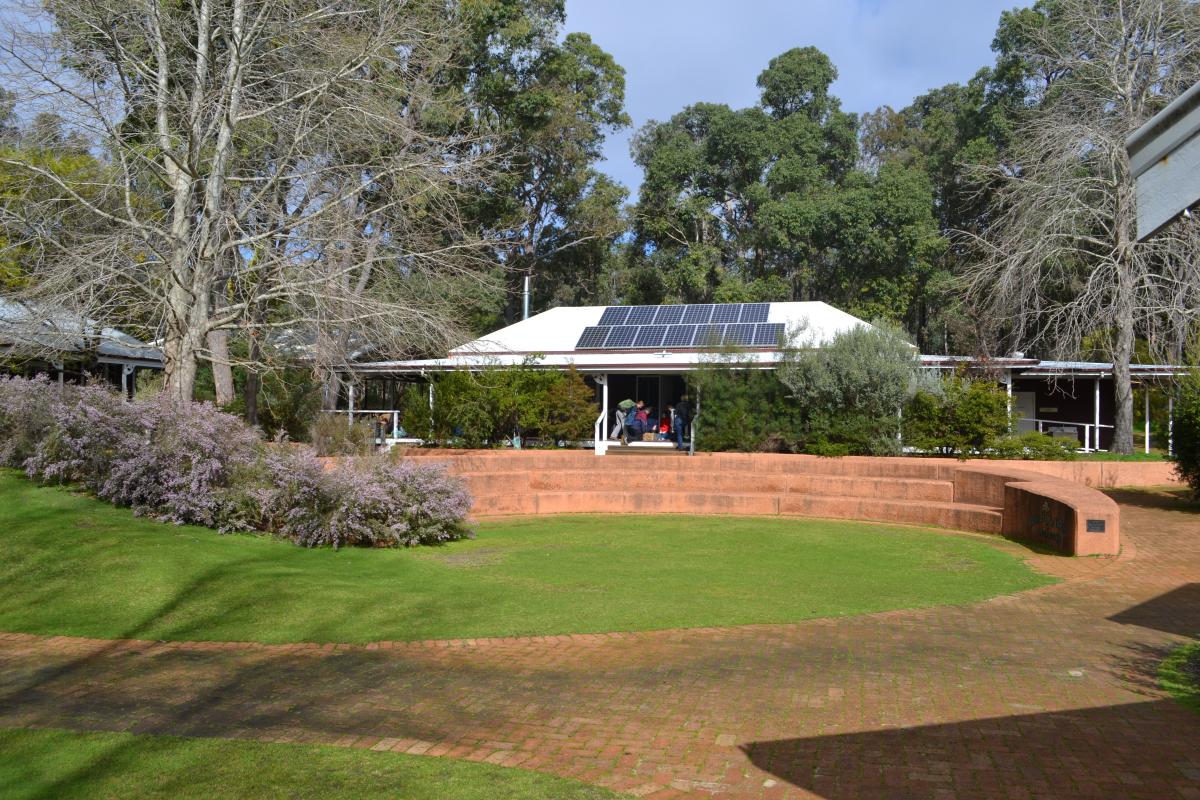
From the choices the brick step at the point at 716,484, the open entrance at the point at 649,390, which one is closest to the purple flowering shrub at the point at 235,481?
the brick step at the point at 716,484

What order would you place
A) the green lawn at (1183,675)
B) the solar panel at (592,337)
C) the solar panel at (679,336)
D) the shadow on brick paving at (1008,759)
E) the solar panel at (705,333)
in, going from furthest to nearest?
the solar panel at (592,337), the solar panel at (679,336), the solar panel at (705,333), the green lawn at (1183,675), the shadow on brick paving at (1008,759)

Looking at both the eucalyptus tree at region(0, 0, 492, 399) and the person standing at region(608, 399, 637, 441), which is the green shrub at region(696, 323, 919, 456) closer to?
the person standing at region(608, 399, 637, 441)

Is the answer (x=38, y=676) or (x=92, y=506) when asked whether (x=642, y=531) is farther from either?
(x=38, y=676)

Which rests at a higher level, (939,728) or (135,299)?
(135,299)

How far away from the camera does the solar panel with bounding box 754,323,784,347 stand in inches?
974

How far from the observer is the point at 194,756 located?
473cm

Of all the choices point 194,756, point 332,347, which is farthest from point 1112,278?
point 194,756

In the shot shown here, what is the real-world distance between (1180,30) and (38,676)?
26.9 metres

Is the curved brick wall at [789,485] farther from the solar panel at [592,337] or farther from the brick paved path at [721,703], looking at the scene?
the solar panel at [592,337]

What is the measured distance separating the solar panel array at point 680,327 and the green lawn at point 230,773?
20.1 metres

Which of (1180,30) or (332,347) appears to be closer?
(332,347)

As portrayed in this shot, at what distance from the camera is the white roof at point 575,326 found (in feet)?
83.8

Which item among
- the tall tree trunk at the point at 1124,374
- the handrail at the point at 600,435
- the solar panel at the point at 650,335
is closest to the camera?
the handrail at the point at 600,435

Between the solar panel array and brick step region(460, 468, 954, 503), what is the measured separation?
7.60 m
